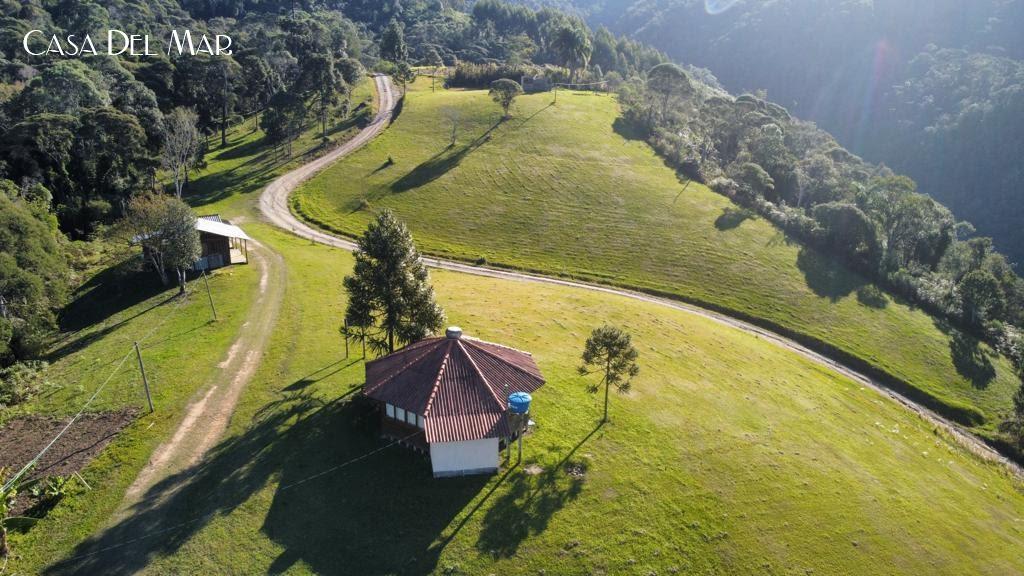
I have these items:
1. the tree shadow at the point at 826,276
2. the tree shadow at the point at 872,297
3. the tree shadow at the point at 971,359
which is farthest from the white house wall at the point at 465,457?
the tree shadow at the point at 872,297

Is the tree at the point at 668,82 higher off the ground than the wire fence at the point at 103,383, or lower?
higher

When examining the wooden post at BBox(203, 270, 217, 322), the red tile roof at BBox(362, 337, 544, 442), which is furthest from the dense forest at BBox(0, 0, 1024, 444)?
the red tile roof at BBox(362, 337, 544, 442)

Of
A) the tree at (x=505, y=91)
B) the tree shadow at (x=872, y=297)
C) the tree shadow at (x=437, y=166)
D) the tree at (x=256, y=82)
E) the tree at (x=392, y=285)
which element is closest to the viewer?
the tree at (x=392, y=285)

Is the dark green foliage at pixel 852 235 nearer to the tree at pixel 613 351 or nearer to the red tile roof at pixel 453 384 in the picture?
the tree at pixel 613 351

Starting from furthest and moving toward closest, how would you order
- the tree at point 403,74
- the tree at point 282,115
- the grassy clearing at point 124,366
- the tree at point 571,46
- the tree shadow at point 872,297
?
1. the tree at point 571,46
2. the tree at point 403,74
3. the tree at point 282,115
4. the tree shadow at point 872,297
5. the grassy clearing at point 124,366

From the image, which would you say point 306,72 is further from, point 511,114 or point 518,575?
point 518,575

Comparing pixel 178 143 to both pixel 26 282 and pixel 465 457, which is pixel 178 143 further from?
pixel 465 457
